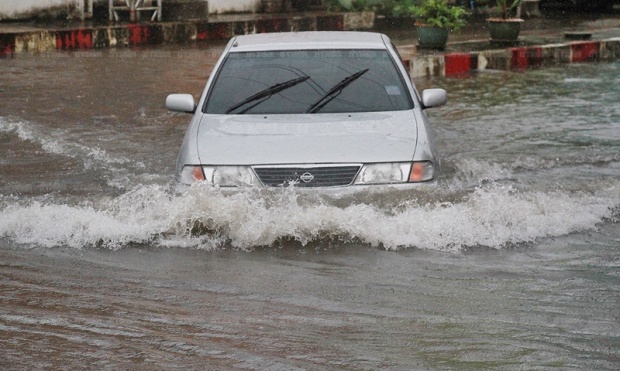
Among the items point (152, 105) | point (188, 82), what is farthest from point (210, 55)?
point (152, 105)

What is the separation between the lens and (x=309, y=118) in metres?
7.60

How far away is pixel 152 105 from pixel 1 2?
31.6 feet

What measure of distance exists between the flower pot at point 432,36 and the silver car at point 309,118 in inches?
441

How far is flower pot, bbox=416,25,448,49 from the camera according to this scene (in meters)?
19.9

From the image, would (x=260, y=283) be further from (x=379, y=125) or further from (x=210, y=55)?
(x=210, y=55)

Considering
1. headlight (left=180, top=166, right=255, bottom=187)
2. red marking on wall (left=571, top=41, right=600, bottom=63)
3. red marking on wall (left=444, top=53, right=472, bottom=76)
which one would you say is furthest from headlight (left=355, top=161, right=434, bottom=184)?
red marking on wall (left=571, top=41, right=600, bottom=63)

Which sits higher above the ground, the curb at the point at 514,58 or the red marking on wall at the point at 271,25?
the red marking on wall at the point at 271,25

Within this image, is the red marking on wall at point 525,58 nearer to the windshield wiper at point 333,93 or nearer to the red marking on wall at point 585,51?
the red marking on wall at point 585,51

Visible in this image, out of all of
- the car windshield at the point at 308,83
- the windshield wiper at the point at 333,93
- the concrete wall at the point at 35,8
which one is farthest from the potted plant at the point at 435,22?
Answer: the windshield wiper at the point at 333,93

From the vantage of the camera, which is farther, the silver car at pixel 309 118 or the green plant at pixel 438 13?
the green plant at pixel 438 13

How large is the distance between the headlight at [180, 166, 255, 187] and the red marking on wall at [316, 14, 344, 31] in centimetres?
1900

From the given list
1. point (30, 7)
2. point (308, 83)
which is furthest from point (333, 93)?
point (30, 7)

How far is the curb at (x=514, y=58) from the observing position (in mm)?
18547

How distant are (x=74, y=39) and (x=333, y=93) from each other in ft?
47.5
